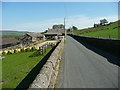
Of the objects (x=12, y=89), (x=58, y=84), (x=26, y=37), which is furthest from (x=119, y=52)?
(x=26, y=37)

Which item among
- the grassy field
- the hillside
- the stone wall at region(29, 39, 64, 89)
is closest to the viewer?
the stone wall at region(29, 39, 64, 89)

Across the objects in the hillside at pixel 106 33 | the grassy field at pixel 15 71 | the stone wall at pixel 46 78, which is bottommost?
the grassy field at pixel 15 71

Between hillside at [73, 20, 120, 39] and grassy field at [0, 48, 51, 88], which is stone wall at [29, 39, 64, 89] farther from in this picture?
hillside at [73, 20, 120, 39]

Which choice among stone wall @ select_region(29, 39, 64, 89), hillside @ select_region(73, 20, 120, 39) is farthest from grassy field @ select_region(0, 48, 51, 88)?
hillside @ select_region(73, 20, 120, 39)

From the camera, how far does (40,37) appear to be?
87.2m

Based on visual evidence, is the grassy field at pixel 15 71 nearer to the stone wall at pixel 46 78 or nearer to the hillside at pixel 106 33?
the stone wall at pixel 46 78

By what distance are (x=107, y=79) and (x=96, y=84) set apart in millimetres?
1027

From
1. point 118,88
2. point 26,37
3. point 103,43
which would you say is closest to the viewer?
point 118,88

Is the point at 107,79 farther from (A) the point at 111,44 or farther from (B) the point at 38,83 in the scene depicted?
(A) the point at 111,44

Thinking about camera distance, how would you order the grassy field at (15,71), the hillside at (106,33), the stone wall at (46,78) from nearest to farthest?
the stone wall at (46,78)
the grassy field at (15,71)
the hillside at (106,33)

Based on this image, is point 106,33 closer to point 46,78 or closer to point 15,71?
point 15,71

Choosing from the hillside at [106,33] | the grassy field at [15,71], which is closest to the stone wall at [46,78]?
the grassy field at [15,71]

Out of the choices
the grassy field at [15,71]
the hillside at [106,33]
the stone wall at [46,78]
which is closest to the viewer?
the stone wall at [46,78]

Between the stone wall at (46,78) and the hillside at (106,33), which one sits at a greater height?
the hillside at (106,33)
